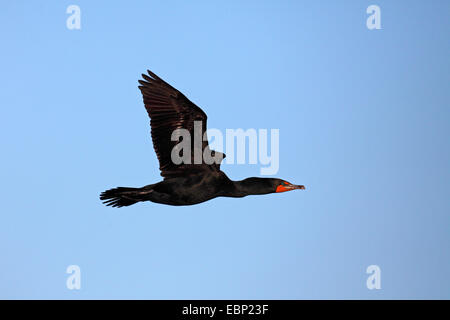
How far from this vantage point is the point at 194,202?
13.7 m

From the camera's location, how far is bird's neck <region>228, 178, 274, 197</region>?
13789 mm

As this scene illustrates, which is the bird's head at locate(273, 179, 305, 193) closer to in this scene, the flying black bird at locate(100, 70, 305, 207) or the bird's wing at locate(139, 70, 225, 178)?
the flying black bird at locate(100, 70, 305, 207)

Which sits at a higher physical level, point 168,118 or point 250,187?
point 168,118

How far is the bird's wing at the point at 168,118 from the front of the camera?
44.1 ft

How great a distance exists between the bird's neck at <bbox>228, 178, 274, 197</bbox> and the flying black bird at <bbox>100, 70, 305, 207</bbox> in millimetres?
15

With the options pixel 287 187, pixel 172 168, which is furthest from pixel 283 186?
pixel 172 168

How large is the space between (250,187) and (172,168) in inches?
47.2

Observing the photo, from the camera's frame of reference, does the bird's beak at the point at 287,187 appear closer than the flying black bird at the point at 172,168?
No

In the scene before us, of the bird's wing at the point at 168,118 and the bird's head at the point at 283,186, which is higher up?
the bird's wing at the point at 168,118

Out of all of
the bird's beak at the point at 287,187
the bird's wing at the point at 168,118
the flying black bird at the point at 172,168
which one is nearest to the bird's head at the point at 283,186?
the bird's beak at the point at 287,187

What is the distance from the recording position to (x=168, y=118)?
1353cm

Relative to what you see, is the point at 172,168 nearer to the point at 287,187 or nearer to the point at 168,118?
the point at 168,118

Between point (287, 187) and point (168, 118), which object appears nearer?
point (168, 118)

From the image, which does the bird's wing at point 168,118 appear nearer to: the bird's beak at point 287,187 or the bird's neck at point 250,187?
the bird's neck at point 250,187
